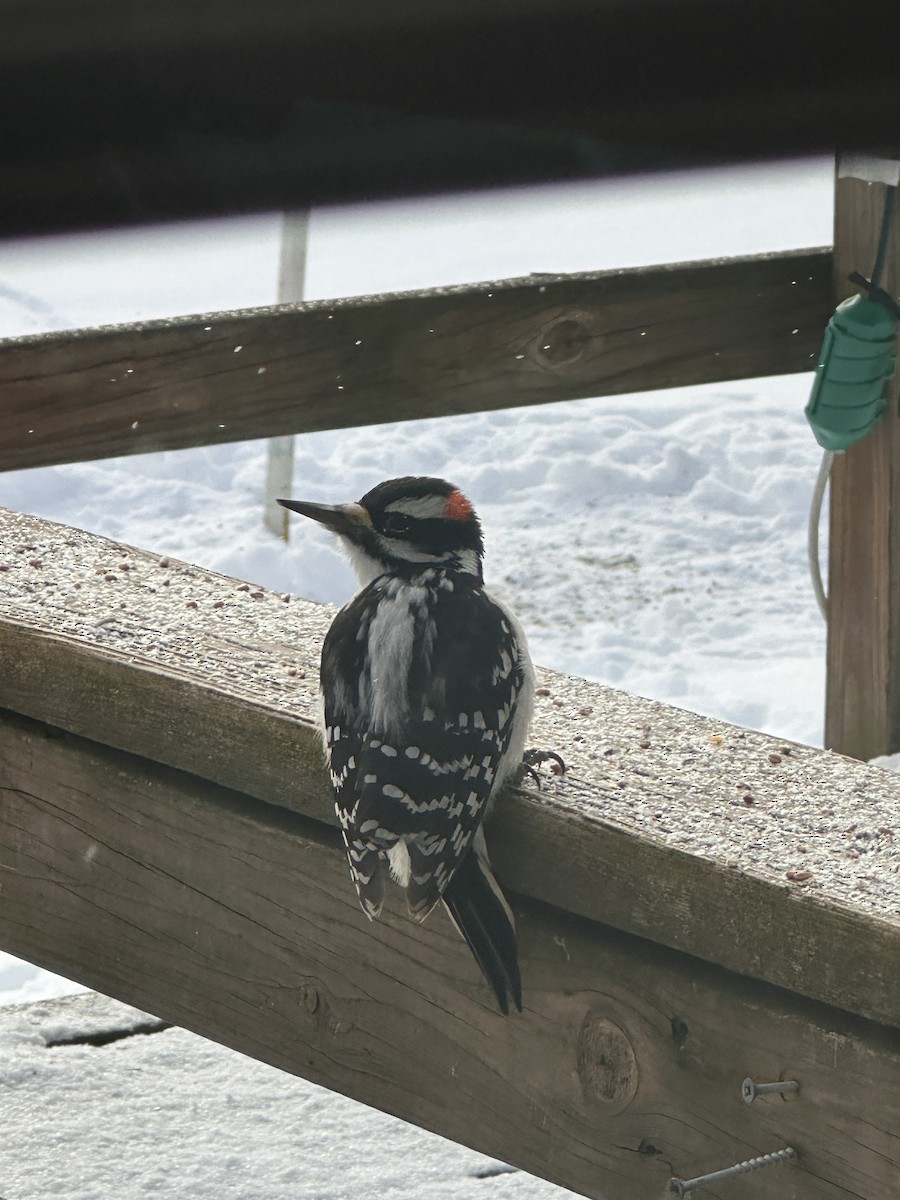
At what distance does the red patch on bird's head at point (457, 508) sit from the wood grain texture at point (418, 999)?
308 millimetres

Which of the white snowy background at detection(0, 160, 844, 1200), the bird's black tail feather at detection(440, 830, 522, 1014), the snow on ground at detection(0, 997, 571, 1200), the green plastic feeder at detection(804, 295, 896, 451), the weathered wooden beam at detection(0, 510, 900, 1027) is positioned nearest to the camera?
the weathered wooden beam at detection(0, 510, 900, 1027)

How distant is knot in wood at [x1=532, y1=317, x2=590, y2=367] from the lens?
2.30 metres

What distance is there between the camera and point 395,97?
2158 mm

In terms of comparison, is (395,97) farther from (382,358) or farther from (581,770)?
(581,770)

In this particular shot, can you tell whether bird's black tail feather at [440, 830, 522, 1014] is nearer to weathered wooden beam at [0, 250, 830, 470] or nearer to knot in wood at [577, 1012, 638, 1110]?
knot in wood at [577, 1012, 638, 1110]

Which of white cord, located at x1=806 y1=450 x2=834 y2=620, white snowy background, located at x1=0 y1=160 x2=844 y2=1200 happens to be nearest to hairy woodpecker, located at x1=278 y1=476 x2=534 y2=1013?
white snowy background, located at x1=0 y1=160 x2=844 y2=1200

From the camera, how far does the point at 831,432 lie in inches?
98.4

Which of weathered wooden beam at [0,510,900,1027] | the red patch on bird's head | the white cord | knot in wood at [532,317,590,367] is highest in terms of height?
knot in wood at [532,317,590,367]

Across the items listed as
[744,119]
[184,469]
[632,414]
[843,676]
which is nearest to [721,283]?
[744,119]

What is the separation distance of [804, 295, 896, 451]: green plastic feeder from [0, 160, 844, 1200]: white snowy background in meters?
0.40

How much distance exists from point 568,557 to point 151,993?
101 inches

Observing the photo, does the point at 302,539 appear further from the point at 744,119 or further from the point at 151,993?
the point at 151,993

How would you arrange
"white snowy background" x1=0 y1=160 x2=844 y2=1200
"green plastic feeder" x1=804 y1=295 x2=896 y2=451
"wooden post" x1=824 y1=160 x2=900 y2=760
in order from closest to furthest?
"white snowy background" x1=0 y1=160 x2=844 y2=1200 → "green plastic feeder" x1=804 y1=295 x2=896 y2=451 → "wooden post" x1=824 y1=160 x2=900 y2=760

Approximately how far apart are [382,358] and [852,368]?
772mm
